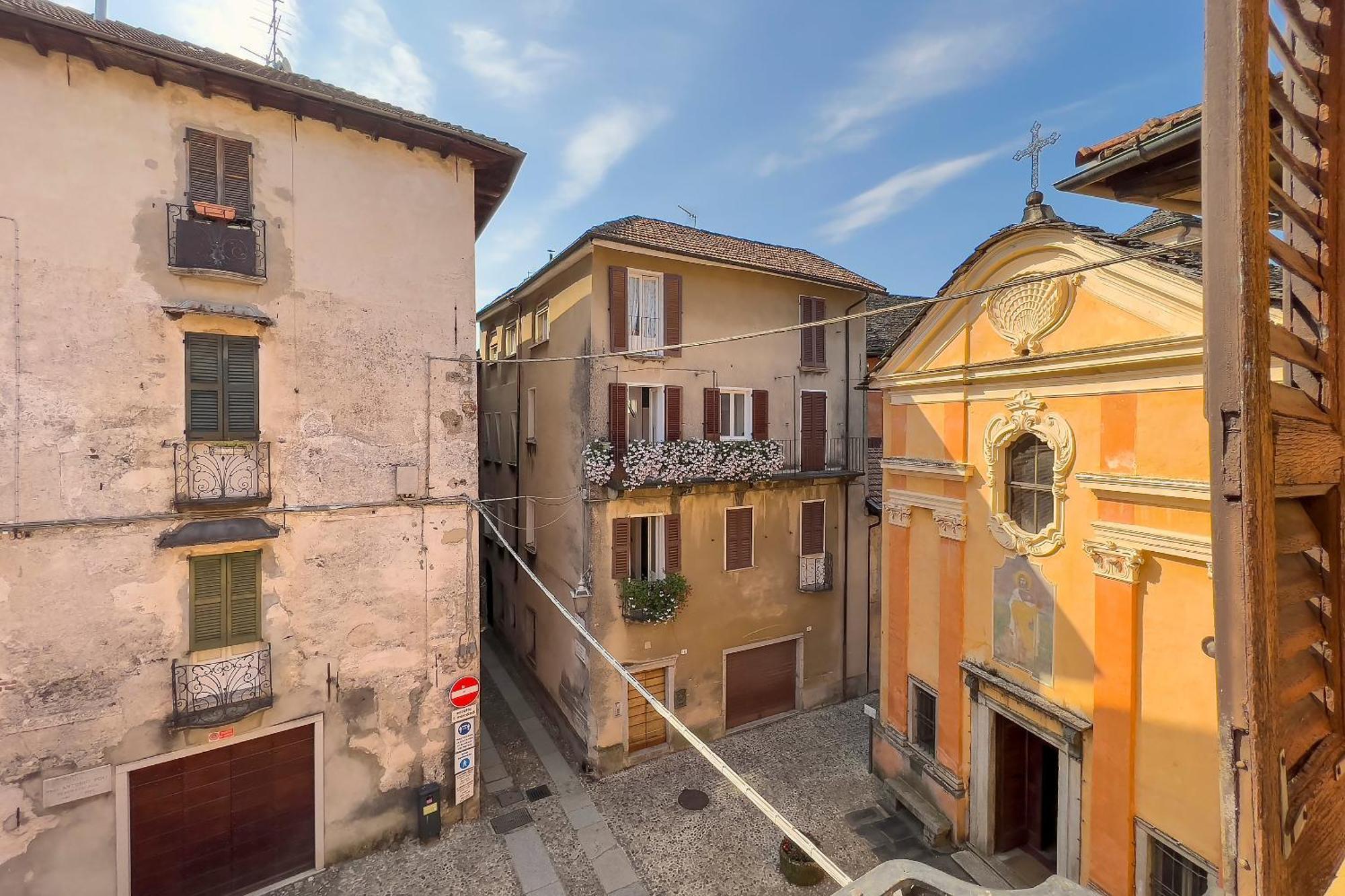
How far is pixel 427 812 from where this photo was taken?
1100cm

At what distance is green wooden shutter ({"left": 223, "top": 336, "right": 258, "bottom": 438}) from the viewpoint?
9.49 m

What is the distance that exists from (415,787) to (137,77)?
12576 mm

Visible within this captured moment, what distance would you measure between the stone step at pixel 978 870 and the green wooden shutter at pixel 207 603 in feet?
42.5

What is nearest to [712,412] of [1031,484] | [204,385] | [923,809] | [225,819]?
[1031,484]

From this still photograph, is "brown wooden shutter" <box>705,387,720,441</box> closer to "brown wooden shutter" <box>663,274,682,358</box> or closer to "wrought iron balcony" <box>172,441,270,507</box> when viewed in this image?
"brown wooden shutter" <box>663,274,682,358</box>

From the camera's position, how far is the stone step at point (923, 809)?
10.8m

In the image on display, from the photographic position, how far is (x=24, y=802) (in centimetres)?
857

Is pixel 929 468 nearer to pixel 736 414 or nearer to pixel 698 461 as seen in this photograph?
pixel 698 461

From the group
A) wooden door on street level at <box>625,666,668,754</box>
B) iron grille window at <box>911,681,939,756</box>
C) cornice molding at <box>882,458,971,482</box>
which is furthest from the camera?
wooden door on street level at <box>625,666,668,754</box>

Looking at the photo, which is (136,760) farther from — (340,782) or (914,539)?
(914,539)

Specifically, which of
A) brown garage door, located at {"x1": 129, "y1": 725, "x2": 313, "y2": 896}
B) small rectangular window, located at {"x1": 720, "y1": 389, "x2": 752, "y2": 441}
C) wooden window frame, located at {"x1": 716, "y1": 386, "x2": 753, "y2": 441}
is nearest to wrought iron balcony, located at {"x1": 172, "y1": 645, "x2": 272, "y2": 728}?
brown garage door, located at {"x1": 129, "y1": 725, "x2": 313, "y2": 896}

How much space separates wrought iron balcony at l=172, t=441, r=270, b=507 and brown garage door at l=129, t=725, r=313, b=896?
13.5ft

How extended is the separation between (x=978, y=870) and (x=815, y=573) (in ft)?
22.9

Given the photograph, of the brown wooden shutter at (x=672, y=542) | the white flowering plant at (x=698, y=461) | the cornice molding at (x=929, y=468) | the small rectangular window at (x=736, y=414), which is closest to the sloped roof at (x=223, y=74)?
the white flowering plant at (x=698, y=461)
